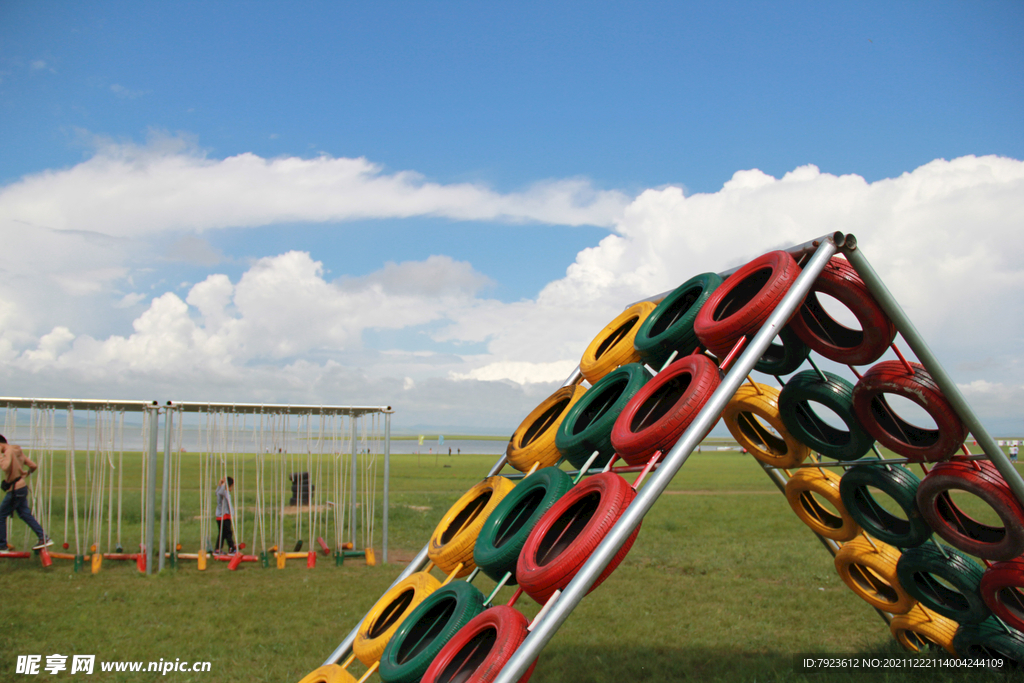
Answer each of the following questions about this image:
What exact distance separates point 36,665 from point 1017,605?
32.8 ft

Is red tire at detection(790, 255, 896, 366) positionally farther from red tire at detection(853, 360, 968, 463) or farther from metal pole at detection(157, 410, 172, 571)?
metal pole at detection(157, 410, 172, 571)

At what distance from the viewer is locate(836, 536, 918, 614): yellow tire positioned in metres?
6.81

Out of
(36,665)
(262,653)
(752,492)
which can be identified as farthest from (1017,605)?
(752,492)

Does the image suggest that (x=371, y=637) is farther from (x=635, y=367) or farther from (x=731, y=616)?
(x=731, y=616)

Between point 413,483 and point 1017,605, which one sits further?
point 413,483

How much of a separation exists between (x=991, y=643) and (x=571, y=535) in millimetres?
4524

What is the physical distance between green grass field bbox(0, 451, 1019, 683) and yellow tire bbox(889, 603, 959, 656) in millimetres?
443

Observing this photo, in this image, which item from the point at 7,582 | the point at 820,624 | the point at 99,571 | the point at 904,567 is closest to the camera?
the point at 904,567

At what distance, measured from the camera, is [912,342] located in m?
4.25

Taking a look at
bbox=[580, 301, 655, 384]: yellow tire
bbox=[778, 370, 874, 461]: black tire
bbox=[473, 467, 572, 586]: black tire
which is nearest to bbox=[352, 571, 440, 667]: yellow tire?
bbox=[473, 467, 572, 586]: black tire

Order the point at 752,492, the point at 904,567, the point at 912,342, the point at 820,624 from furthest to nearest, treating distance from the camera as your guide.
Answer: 1. the point at 752,492
2. the point at 820,624
3. the point at 904,567
4. the point at 912,342

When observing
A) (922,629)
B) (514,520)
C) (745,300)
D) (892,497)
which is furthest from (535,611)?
(745,300)

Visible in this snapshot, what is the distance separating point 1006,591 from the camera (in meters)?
5.58

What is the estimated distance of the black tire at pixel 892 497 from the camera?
569 cm
